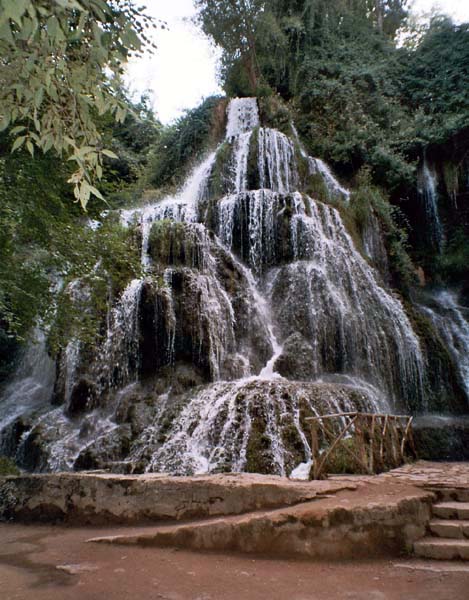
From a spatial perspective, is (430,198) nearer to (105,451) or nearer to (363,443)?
(363,443)

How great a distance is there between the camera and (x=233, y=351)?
36.3 ft

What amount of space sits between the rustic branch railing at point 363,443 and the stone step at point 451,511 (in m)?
1.16

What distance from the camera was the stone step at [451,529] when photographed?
12.9 feet

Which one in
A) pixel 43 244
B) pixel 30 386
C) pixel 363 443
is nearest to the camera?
pixel 363 443

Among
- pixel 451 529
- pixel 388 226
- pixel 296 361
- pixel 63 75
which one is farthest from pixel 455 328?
pixel 63 75

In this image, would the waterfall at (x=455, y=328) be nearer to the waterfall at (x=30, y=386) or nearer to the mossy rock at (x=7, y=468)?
the mossy rock at (x=7, y=468)

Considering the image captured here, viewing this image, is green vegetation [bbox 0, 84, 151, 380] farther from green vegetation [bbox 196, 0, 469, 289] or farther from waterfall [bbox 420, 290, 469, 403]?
green vegetation [bbox 196, 0, 469, 289]

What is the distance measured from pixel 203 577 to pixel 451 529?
2.09 m

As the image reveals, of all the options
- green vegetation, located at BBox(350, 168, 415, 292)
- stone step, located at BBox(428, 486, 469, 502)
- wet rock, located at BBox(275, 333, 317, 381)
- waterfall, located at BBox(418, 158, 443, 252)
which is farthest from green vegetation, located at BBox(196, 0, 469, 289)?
stone step, located at BBox(428, 486, 469, 502)

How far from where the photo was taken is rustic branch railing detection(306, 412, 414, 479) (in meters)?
5.24

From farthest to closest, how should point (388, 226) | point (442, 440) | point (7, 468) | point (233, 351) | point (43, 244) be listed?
point (388, 226) → point (233, 351) → point (442, 440) → point (7, 468) → point (43, 244)

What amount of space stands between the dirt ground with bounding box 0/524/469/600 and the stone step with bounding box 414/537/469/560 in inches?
5.4

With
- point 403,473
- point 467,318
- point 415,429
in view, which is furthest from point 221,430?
point 467,318

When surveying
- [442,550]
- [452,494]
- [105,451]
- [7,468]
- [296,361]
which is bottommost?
[442,550]
